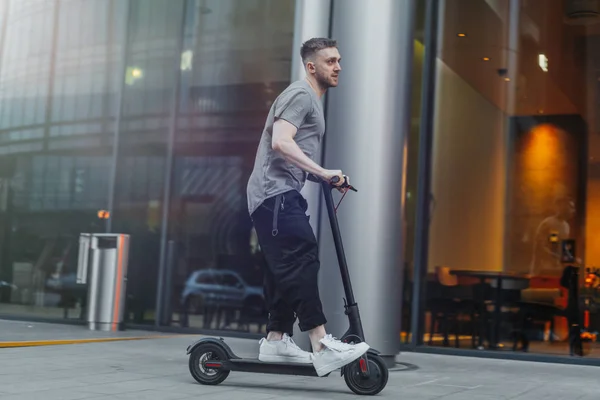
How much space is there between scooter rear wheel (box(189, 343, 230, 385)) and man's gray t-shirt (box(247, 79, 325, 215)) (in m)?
0.76

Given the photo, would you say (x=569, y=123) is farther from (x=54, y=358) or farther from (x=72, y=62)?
(x=72, y=62)

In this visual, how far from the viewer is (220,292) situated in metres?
8.87

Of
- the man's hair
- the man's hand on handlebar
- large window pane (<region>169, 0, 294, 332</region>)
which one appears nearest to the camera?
the man's hand on handlebar

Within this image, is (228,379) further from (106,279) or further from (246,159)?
(106,279)

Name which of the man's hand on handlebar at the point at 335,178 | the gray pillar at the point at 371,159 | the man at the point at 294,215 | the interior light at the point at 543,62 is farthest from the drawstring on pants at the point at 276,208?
the interior light at the point at 543,62

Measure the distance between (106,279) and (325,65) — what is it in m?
5.15

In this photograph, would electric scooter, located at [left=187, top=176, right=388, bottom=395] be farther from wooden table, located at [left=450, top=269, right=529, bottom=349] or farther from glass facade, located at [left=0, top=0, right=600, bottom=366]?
wooden table, located at [left=450, top=269, right=529, bottom=349]

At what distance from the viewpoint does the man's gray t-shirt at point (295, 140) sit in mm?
4398

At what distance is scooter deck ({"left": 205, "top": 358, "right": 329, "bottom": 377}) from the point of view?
4320 mm

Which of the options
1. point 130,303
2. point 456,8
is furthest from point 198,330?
point 456,8

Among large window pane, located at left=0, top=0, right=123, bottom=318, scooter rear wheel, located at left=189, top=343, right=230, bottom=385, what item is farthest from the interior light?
large window pane, located at left=0, top=0, right=123, bottom=318

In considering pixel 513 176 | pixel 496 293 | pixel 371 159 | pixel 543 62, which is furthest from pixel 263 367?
pixel 543 62

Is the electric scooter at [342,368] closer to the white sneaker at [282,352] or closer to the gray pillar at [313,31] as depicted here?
the white sneaker at [282,352]

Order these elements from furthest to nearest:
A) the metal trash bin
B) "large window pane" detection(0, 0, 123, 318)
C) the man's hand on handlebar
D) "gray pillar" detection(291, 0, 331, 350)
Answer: "large window pane" detection(0, 0, 123, 318), the metal trash bin, "gray pillar" detection(291, 0, 331, 350), the man's hand on handlebar
